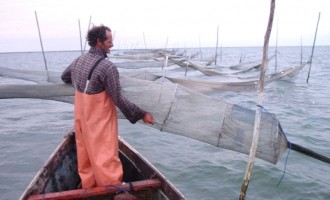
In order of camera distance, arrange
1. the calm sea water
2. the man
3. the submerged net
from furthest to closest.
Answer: the calm sea water
the submerged net
the man

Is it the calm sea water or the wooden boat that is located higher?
the wooden boat

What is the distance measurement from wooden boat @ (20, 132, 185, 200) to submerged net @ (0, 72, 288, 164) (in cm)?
74

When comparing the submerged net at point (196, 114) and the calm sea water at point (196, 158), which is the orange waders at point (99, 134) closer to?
the submerged net at point (196, 114)

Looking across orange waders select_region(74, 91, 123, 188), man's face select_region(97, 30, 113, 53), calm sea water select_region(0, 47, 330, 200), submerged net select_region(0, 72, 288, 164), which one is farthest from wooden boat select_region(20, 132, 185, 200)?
calm sea water select_region(0, 47, 330, 200)

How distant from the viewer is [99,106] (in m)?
2.99

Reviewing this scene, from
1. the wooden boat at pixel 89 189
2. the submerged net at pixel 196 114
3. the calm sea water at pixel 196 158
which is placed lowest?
the calm sea water at pixel 196 158

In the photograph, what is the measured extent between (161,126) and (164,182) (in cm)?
149

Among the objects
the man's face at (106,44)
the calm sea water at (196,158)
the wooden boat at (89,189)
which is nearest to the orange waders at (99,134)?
the wooden boat at (89,189)

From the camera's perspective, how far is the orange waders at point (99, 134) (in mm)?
2990

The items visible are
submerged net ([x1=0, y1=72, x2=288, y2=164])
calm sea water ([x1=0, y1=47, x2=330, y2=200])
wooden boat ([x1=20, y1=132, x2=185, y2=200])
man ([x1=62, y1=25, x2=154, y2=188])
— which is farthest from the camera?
calm sea water ([x1=0, y1=47, x2=330, y2=200])

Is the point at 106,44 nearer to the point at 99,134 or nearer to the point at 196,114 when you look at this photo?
the point at 99,134

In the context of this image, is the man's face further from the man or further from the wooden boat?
the wooden boat

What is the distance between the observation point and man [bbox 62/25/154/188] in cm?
293

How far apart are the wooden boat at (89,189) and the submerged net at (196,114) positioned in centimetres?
74
